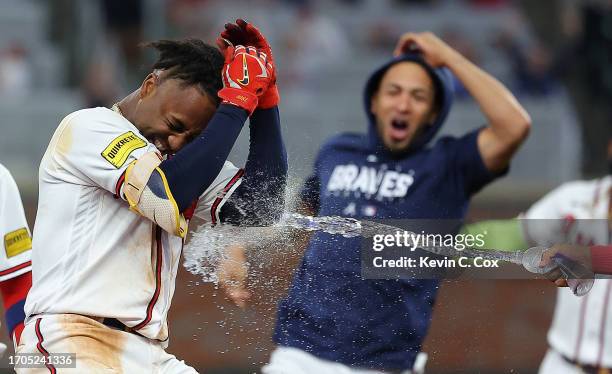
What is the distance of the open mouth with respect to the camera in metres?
5.56

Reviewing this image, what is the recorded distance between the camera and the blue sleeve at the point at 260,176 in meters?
4.11

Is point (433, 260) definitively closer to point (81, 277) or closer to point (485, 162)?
point (485, 162)

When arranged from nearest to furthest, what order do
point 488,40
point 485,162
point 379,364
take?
point 379,364
point 485,162
point 488,40

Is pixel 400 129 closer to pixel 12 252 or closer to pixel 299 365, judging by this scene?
pixel 299 365

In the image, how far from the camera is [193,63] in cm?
388

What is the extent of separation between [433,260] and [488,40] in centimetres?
911

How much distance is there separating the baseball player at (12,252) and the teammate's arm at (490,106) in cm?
226

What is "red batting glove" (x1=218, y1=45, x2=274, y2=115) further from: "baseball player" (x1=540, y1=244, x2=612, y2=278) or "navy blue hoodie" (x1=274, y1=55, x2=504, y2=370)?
"baseball player" (x1=540, y1=244, x2=612, y2=278)

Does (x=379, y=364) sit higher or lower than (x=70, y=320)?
lower

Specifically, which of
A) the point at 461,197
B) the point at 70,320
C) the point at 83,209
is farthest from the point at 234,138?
the point at 461,197

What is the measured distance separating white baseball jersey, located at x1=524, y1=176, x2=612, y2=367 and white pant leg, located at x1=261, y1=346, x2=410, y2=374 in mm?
1162

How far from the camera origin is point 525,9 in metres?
13.9

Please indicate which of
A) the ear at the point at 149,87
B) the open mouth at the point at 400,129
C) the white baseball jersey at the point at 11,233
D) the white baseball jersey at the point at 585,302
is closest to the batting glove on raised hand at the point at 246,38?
the ear at the point at 149,87

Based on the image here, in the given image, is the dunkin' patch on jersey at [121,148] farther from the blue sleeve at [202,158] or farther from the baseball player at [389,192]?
the baseball player at [389,192]
